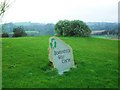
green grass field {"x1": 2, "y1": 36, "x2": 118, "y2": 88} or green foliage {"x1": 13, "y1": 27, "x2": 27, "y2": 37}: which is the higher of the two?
green foliage {"x1": 13, "y1": 27, "x2": 27, "y2": 37}

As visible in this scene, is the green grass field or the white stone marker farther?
the white stone marker

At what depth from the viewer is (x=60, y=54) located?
10070 millimetres

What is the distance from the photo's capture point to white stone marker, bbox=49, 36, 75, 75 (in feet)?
32.3

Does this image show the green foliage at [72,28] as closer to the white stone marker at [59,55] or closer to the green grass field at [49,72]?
the green grass field at [49,72]

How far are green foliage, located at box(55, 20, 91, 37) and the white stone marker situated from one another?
1349cm

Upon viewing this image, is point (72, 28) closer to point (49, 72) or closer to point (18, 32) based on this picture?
point (18, 32)

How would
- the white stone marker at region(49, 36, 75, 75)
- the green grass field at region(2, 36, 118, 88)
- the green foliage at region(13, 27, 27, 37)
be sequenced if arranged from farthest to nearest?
1. the green foliage at region(13, 27, 27, 37)
2. the white stone marker at region(49, 36, 75, 75)
3. the green grass field at region(2, 36, 118, 88)

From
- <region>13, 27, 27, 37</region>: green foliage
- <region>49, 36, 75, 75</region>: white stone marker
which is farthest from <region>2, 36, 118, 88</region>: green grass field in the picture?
<region>13, 27, 27, 37</region>: green foliage

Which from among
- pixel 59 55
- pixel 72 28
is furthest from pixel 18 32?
pixel 59 55

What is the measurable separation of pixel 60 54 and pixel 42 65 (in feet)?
2.37

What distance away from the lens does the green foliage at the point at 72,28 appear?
23.8 m

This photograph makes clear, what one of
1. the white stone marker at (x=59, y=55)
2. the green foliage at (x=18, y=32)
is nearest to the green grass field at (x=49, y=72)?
the white stone marker at (x=59, y=55)

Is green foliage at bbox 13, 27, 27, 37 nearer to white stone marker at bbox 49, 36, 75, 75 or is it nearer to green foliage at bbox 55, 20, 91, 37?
green foliage at bbox 55, 20, 91, 37

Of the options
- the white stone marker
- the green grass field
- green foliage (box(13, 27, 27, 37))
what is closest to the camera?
the green grass field
